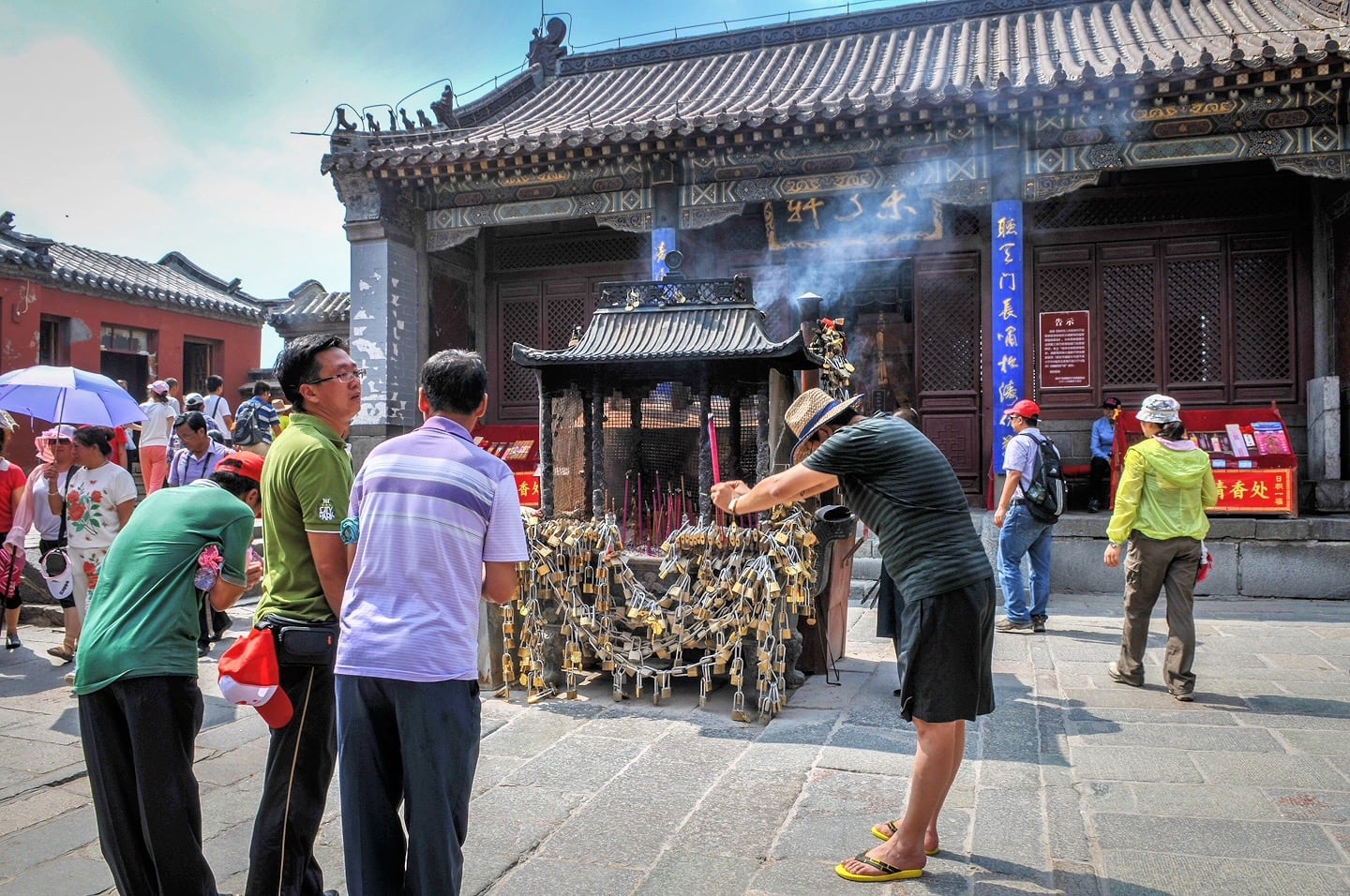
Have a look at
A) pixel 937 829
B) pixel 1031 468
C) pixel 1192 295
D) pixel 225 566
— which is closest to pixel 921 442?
pixel 937 829

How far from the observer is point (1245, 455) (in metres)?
9.22

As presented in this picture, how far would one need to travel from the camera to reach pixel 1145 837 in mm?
3379

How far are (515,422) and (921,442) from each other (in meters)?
9.58

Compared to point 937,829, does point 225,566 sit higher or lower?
higher

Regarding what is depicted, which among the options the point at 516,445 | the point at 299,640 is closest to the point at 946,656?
the point at 299,640

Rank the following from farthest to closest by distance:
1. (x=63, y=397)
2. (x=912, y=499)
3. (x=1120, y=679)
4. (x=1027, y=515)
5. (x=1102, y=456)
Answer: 1. (x=1102, y=456)
2. (x=1027, y=515)
3. (x=63, y=397)
4. (x=1120, y=679)
5. (x=912, y=499)

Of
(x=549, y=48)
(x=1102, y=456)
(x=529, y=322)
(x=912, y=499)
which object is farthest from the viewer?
(x=549, y=48)

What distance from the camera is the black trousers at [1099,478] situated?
32.0 feet

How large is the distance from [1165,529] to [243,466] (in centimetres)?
472

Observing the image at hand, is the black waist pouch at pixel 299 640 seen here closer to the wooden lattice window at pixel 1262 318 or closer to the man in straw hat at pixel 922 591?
the man in straw hat at pixel 922 591

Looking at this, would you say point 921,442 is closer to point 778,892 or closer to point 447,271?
point 778,892

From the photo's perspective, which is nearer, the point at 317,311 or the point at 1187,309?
the point at 1187,309

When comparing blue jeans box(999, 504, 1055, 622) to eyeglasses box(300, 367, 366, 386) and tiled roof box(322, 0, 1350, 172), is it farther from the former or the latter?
eyeglasses box(300, 367, 366, 386)

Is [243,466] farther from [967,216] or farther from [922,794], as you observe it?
[967,216]
